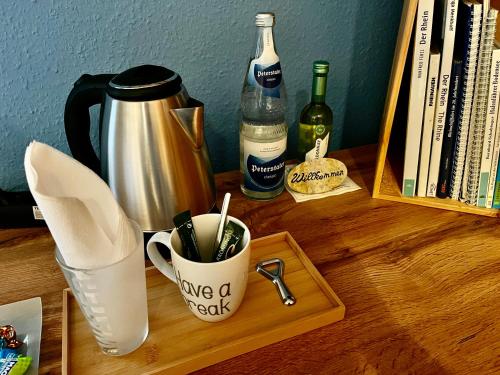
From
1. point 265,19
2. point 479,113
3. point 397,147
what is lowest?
point 397,147

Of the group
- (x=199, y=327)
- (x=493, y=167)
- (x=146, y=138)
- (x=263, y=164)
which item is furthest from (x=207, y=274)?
(x=493, y=167)

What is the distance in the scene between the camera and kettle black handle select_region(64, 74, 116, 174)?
1.97 ft

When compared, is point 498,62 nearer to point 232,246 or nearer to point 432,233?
point 432,233

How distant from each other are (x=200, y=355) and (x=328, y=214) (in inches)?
14.0

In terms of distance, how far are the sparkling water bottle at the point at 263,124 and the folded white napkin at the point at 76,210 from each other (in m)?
0.33

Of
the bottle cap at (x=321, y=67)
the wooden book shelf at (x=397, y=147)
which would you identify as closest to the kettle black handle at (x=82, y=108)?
the bottle cap at (x=321, y=67)

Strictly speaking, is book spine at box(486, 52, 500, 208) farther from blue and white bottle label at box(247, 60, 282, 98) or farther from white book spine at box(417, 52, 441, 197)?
blue and white bottle label at box(247, 60, 282, 98)

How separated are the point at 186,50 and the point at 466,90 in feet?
1.53

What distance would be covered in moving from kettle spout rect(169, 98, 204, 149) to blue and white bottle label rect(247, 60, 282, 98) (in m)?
0.16

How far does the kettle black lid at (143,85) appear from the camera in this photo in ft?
1.81

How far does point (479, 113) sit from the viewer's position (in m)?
0.69

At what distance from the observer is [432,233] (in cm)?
69

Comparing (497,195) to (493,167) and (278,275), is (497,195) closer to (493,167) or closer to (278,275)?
(493,167)

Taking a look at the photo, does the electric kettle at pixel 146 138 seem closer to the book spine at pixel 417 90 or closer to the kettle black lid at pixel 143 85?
the kettle black lid at pixel 143 85
